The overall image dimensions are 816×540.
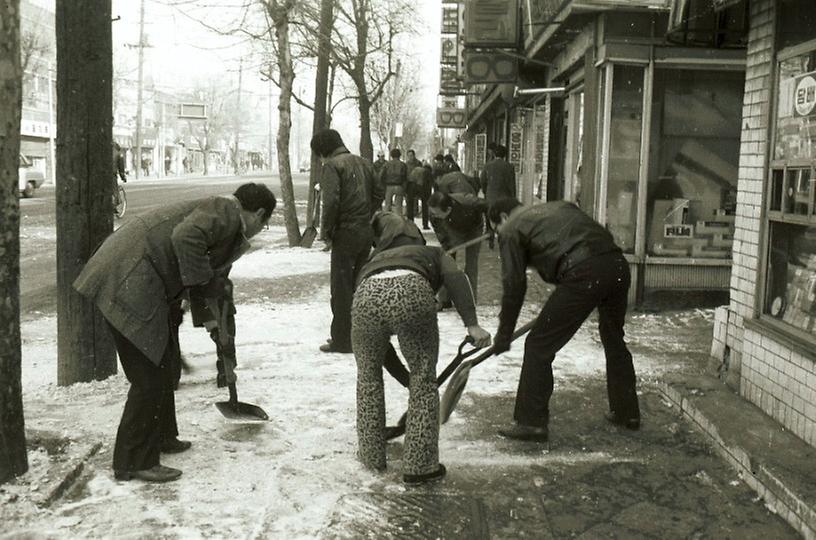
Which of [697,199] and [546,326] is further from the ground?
[697,199]

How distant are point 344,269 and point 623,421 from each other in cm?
280

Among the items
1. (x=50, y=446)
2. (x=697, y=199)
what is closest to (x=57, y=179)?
(x=50, y=446)

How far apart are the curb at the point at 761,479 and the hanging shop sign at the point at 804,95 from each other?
6.06ft

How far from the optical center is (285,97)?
16.1 meters

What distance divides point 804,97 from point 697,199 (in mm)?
5028

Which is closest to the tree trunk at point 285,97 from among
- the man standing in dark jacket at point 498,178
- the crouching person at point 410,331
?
the man standing in dark jacket at point 498,178

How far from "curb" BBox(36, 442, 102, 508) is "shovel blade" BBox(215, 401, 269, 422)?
2.48 ft

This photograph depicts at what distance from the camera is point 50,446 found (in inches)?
187

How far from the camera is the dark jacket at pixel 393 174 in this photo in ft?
62.9

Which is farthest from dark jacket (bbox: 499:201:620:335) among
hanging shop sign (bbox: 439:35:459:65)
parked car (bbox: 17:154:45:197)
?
parked car (bbox: 17:154:45:197)

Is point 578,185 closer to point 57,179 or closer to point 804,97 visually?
point 804,97

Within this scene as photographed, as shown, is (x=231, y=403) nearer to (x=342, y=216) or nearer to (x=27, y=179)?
(x=342, y=216)

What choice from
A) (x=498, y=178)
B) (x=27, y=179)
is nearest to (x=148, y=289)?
(x=498, y=178)

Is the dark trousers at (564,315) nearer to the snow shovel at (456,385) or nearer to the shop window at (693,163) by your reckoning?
the snow shovel at (456,385)
